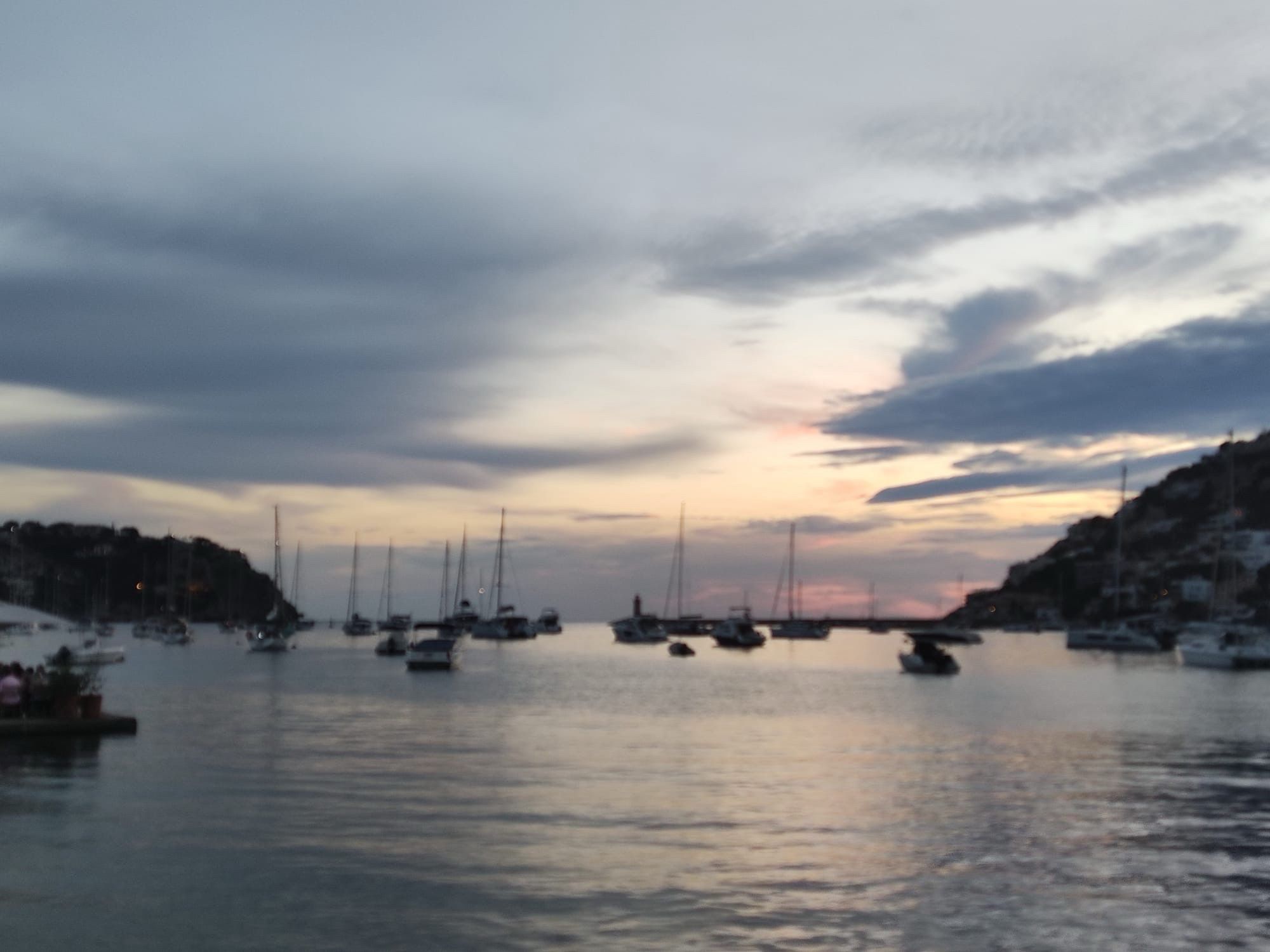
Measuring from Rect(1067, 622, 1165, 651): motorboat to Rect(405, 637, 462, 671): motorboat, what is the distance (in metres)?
105

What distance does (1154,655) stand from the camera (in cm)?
15325

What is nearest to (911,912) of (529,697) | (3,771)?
(3,771)

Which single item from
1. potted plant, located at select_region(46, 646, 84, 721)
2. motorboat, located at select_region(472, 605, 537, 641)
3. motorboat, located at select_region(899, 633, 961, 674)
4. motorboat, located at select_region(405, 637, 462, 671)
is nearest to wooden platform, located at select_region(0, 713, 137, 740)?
potted plant, located at select_region(46, 646, 84, 721)

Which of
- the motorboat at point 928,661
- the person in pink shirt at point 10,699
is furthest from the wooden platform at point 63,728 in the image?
the motorboat at point 928,661

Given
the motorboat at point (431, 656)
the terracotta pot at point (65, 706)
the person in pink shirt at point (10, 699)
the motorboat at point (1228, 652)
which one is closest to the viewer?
the person in pink shirt at point (10, 699)

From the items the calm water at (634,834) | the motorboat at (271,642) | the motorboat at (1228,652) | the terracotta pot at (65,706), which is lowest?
the motorboat at (271,642)

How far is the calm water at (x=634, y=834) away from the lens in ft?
55.7

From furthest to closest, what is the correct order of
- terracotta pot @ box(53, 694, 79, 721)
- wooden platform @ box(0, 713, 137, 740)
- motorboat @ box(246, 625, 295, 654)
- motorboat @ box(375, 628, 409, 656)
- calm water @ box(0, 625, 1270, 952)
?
motorboat @ box(246, 625, 295, 654) < motorboat @ box(375, 628, 409, 656) < terracotta pot @ box(53, 694, 79, 721) < wooden platform @ box(0, 713, 137, 740) < calm water @ box(0, 625, 1270, 952)

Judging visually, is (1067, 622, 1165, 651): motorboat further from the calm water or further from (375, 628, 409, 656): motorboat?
the calm water

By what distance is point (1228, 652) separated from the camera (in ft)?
375

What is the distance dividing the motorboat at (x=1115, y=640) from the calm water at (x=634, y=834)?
121 m

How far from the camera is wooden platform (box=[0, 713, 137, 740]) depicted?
34.7 meters

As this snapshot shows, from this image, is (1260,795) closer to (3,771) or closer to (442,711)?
(3,771)

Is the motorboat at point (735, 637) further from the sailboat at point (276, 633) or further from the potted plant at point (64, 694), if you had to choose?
the potted plant at point (64, 694)
